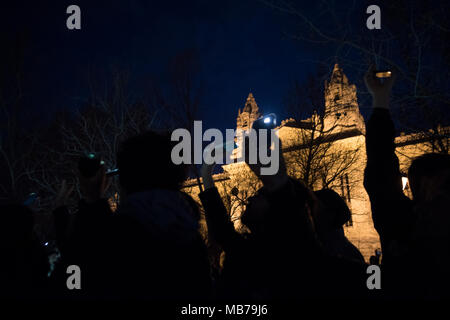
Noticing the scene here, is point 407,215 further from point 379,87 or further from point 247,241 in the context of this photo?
point 247,241

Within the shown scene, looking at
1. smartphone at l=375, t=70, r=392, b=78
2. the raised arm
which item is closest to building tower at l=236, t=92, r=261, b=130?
the raised arm

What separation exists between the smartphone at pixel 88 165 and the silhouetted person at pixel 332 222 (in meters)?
1.46

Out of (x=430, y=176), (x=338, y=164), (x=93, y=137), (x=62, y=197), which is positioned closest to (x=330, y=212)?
(x=430, y=176)

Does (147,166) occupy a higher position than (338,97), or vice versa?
(338,97)

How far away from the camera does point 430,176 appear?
1.55 meters

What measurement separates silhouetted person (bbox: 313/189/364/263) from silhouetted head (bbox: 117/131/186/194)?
2.99ft

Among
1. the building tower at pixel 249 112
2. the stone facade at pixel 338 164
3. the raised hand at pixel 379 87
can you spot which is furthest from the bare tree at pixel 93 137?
the building tower at pixel 249 112

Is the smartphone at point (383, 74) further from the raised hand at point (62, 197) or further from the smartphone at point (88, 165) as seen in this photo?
the raised hand at point (62, 197)

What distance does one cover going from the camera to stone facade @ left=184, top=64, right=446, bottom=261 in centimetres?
1262

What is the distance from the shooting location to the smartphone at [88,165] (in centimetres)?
166

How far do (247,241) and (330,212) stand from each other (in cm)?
57

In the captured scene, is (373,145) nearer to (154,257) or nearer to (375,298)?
(375,298)
